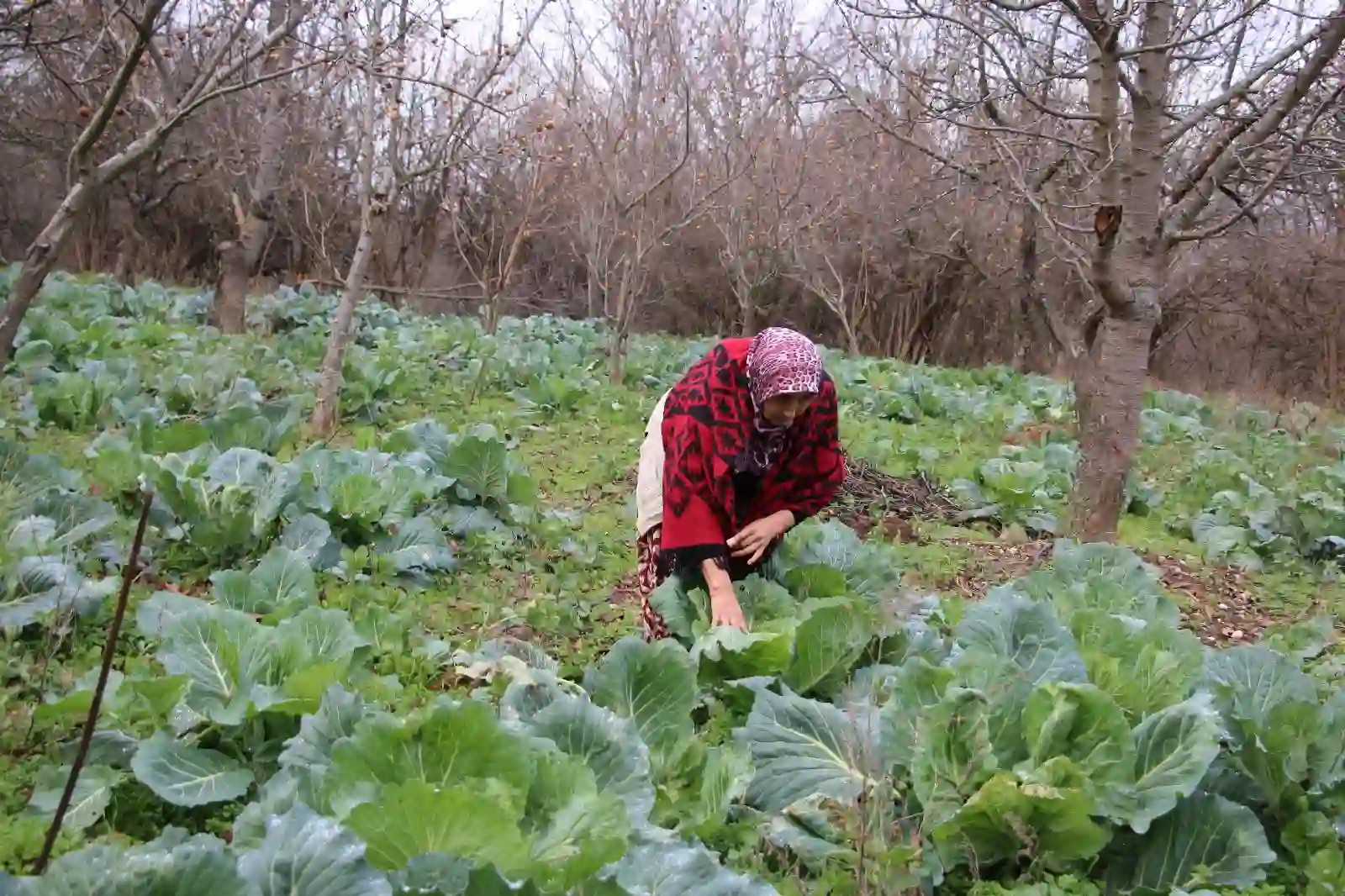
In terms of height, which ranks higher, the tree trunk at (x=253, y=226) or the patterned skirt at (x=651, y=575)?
the tree trunk at (x=253, y=226)

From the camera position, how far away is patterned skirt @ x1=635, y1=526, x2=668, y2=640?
3.62 m

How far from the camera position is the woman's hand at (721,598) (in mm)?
3199

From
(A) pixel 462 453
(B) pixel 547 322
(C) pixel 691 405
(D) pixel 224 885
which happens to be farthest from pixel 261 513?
(B) pixel 547 322

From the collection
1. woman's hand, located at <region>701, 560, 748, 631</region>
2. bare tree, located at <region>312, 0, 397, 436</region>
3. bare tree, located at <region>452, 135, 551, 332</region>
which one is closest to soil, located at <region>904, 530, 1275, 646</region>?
woman's hand, located at <region>701, 560, 748, 631</region>

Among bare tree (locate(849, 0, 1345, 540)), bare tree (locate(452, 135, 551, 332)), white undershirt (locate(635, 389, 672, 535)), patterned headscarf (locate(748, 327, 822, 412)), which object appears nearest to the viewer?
patterned headscarf (locate(748, 327, 822, 412))

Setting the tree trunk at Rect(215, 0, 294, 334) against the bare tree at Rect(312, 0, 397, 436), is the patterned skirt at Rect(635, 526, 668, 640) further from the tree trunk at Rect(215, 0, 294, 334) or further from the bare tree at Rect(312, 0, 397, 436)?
the tree trunk at Rect(215, 0, 294, 334)

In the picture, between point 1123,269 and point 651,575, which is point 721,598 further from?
point 1123,269

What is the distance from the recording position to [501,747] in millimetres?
2059


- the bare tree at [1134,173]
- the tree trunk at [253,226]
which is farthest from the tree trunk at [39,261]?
the tree trunk at [253,226]

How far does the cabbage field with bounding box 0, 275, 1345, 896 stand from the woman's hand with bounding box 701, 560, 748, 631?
3.2 inches

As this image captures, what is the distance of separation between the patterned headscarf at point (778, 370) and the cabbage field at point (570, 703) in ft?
1.78

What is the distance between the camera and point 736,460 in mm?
3340

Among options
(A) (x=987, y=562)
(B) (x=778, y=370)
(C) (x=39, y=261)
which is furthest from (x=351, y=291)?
(B) (x=778, y=370)

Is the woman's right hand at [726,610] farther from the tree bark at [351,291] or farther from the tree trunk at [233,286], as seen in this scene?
the tree trunk at [233,286]
